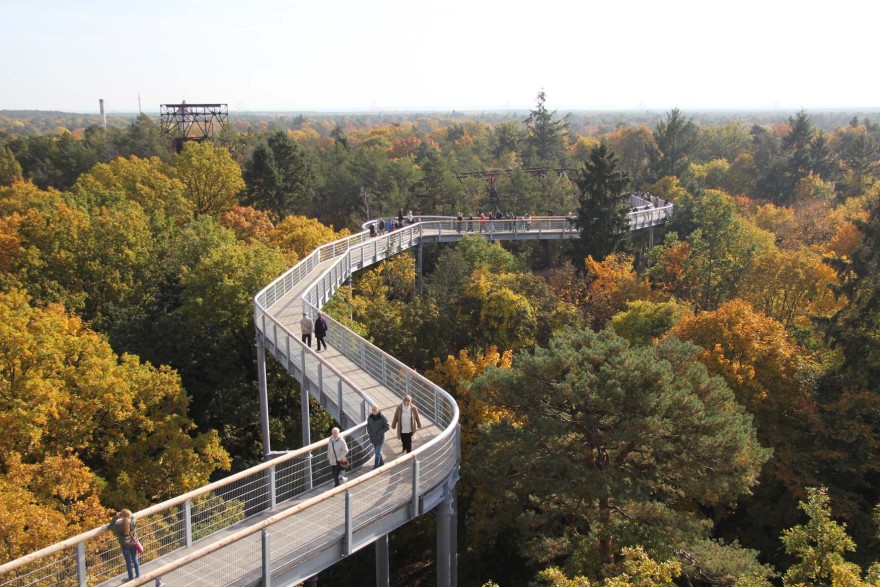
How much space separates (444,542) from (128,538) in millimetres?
5733

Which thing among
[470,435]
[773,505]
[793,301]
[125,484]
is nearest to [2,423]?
[125,484]

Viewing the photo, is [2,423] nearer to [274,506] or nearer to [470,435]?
[274,506]

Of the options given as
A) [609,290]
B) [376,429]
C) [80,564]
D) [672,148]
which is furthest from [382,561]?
[672,148]

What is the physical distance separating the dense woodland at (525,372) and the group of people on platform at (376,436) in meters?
3.46

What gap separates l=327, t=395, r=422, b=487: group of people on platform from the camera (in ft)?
38.8

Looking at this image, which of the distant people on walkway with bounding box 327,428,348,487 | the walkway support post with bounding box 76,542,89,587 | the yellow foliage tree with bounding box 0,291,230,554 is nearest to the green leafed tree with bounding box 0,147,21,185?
the yellow foliage tree with bounding box 0,291,230,554

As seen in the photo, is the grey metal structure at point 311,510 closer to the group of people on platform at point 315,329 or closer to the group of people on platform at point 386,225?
the group of people on platform at point 315,329

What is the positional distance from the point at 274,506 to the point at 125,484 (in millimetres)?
9970

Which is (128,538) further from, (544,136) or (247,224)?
(544,136)

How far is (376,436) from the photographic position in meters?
12.3

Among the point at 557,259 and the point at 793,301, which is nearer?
the point at 793,301

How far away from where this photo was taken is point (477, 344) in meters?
29.2

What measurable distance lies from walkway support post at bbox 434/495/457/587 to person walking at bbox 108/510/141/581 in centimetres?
523

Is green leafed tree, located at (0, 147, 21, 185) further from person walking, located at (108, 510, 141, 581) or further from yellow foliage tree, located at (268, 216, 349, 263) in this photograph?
person walking, located at (108, 510, 141, 581)
